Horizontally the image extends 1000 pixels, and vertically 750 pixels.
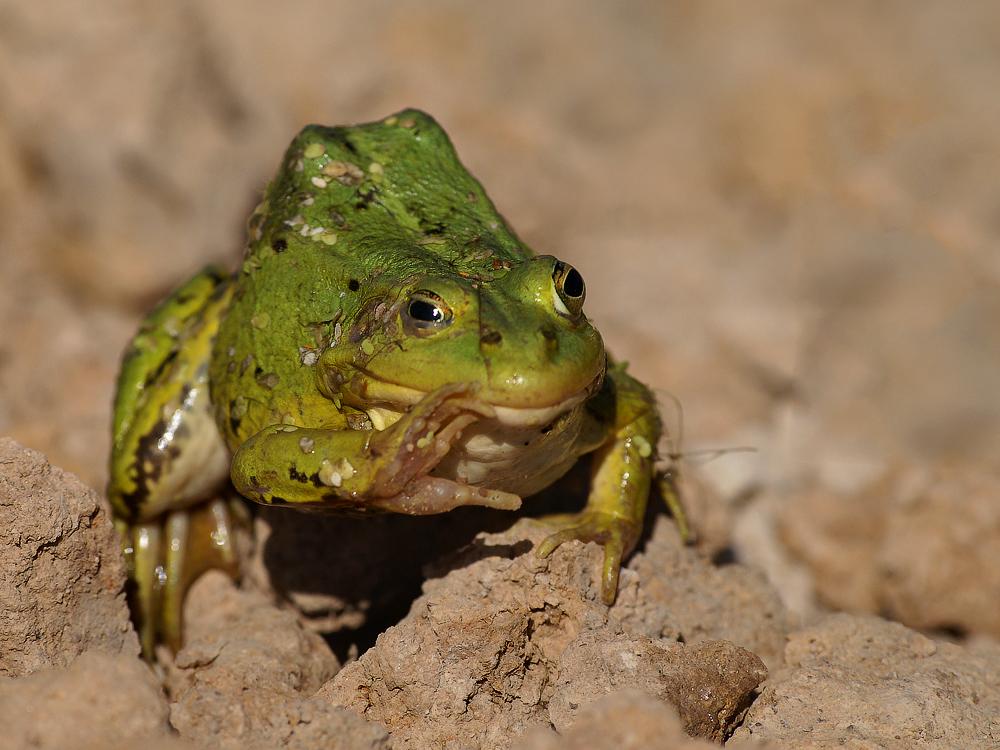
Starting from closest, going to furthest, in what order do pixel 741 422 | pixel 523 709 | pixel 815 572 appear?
pixel 523 709 → pixel 815 572 → pixel 741 422

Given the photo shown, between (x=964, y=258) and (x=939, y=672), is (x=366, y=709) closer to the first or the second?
(x=939, y=672)

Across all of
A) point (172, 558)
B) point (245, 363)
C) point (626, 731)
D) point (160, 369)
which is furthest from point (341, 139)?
point (626, 731)

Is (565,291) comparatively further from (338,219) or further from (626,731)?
(626,731)

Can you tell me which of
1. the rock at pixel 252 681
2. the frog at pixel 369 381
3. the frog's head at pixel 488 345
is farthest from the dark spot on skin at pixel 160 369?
the frog's head at pixel 488 345

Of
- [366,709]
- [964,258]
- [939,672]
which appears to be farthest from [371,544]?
[964,258]

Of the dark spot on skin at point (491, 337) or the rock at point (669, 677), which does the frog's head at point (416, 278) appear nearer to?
the dark spot on skin at point (491, 337)
